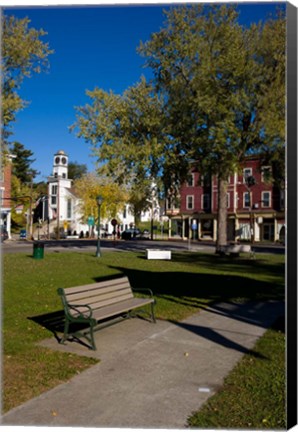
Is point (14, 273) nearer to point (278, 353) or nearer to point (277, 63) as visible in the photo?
point (278, 353)

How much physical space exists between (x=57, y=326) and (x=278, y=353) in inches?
117

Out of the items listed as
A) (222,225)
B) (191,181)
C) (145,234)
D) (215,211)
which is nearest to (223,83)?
(222,225)

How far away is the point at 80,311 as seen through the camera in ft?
16.5

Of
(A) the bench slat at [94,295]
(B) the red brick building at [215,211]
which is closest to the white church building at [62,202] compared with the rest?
(A) the bench slat at [94,295]

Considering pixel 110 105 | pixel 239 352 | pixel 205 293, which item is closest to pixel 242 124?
pixel 239 352

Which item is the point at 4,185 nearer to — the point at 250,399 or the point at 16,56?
the point at 16,56

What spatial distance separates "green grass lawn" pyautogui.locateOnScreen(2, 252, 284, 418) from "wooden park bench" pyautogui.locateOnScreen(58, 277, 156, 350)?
0.40 meters

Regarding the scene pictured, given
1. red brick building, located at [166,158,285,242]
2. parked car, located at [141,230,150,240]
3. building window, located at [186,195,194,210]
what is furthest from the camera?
parked car, located at [141,230,150,240]

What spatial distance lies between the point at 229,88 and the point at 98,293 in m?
3.34

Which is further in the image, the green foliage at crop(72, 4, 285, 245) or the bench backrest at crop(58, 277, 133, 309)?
the bench backrest at crop(58, 277, 133, 309)

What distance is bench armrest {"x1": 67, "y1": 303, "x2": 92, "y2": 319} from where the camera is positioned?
4.80 m

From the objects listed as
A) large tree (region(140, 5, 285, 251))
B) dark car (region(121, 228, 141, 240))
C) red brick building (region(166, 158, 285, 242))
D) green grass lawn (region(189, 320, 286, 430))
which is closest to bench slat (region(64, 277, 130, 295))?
green grass lawn (region(189, 320, 286, 430))

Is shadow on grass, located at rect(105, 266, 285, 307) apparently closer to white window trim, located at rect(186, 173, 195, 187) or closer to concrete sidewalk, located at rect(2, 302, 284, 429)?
concrete sidewalk, located at rect(2, 302, 284, 429)

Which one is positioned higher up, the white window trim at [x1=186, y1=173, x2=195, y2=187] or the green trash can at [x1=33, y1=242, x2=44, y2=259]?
the white window trim at [x1=186, y1=173, x2=195, y2=187]
